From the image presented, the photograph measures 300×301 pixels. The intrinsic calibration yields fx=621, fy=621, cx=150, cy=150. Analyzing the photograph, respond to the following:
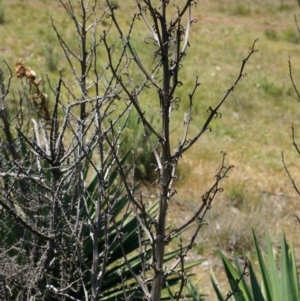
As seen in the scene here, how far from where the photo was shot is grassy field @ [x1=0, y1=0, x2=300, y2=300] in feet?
19.6

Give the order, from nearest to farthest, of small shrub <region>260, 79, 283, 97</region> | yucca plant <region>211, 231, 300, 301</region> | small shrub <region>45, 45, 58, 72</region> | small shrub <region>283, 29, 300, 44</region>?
yucca plant <region>211, 231, 300, 301</region> → small shrub <region>45, 45, 58, 72</region> → small shrub <region>260, 79, 283, 97</region> → small shrub <region>283, 29, 300, 44</region>

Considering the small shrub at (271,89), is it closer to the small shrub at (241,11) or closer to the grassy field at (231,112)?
the grassy field at (231,112)

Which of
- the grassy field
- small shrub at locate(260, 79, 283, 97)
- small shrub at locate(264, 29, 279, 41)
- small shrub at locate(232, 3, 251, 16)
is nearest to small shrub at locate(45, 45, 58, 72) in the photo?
the grassy field

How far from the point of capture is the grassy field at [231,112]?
5.98m

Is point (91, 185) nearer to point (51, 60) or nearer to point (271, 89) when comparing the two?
point (51, 60)

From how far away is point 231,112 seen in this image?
383 inches

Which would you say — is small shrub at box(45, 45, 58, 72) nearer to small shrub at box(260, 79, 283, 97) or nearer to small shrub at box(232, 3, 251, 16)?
small shrub at box(260, 79, 283, 97)

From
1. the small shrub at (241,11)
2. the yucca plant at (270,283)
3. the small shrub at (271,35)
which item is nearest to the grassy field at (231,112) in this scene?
the small shrub at (271,35)

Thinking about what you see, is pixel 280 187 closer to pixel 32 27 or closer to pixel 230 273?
pixel 230 273

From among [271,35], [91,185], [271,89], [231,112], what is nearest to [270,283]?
[91,185]

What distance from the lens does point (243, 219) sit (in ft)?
19.2

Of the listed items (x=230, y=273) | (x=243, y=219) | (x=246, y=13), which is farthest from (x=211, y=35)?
(x=230, y=273)

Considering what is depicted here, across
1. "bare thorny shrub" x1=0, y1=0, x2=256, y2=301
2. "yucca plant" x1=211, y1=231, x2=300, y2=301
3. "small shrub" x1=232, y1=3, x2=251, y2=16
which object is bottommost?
"small shrub" x1=232, y1=3, x2=251, y2=16

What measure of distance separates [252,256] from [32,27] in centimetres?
816
